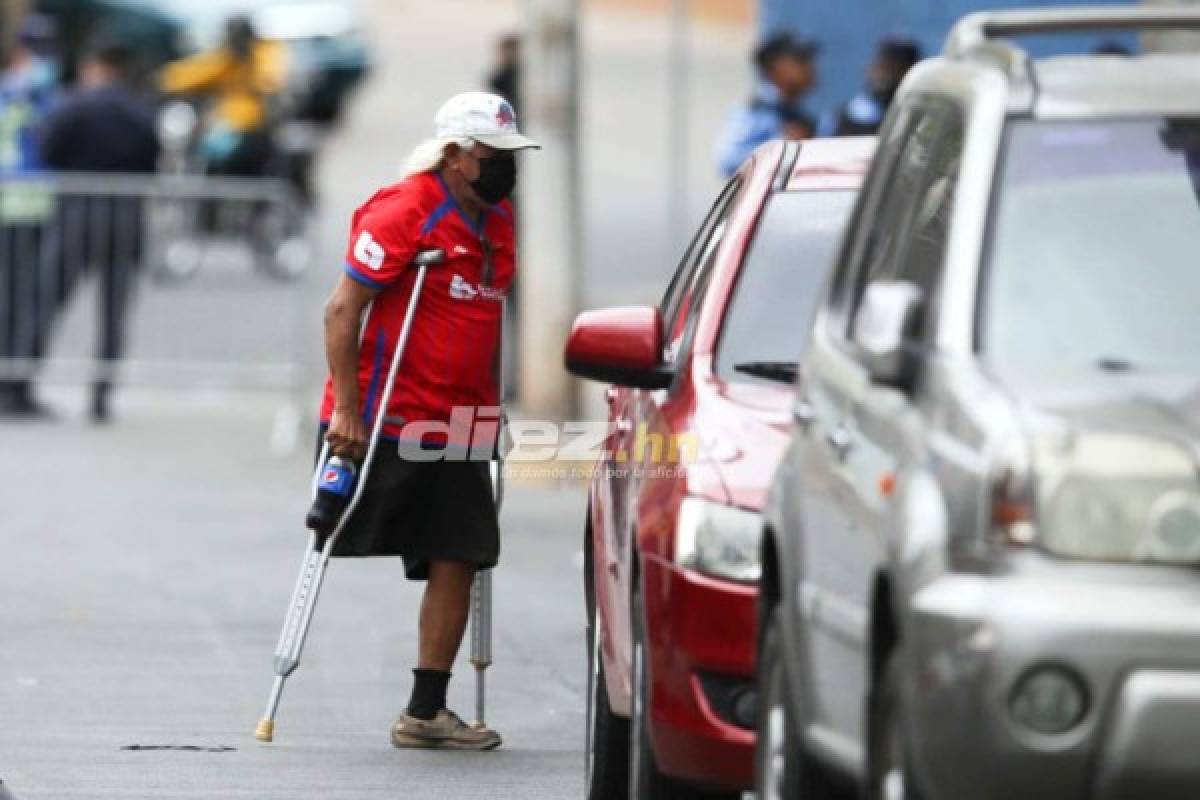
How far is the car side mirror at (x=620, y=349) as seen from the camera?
8000 mm

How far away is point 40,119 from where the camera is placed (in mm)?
22391

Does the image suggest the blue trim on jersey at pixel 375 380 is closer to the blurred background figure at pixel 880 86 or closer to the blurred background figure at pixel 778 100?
the blurred background figure at pixel 880 86

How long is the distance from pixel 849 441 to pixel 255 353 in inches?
598

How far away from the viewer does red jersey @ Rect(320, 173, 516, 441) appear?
388 inches

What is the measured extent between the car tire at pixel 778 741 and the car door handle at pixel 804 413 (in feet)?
1.25

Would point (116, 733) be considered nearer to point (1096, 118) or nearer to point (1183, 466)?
point (1096, 118)

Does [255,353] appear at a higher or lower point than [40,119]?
lower

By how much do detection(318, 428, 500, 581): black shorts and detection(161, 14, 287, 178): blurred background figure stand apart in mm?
22502

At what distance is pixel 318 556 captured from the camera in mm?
10164

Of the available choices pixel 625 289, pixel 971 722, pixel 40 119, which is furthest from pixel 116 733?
pixel 625 289

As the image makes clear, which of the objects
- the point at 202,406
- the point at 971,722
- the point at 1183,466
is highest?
the point at 1183,466

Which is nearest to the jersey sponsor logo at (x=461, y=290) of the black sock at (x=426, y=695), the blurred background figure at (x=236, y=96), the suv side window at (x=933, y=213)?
the black sock at (x=426, y=695)

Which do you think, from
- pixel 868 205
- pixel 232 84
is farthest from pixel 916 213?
pixel 232 84

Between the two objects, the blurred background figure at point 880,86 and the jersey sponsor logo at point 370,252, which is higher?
the blurred background figure at point 880,86
